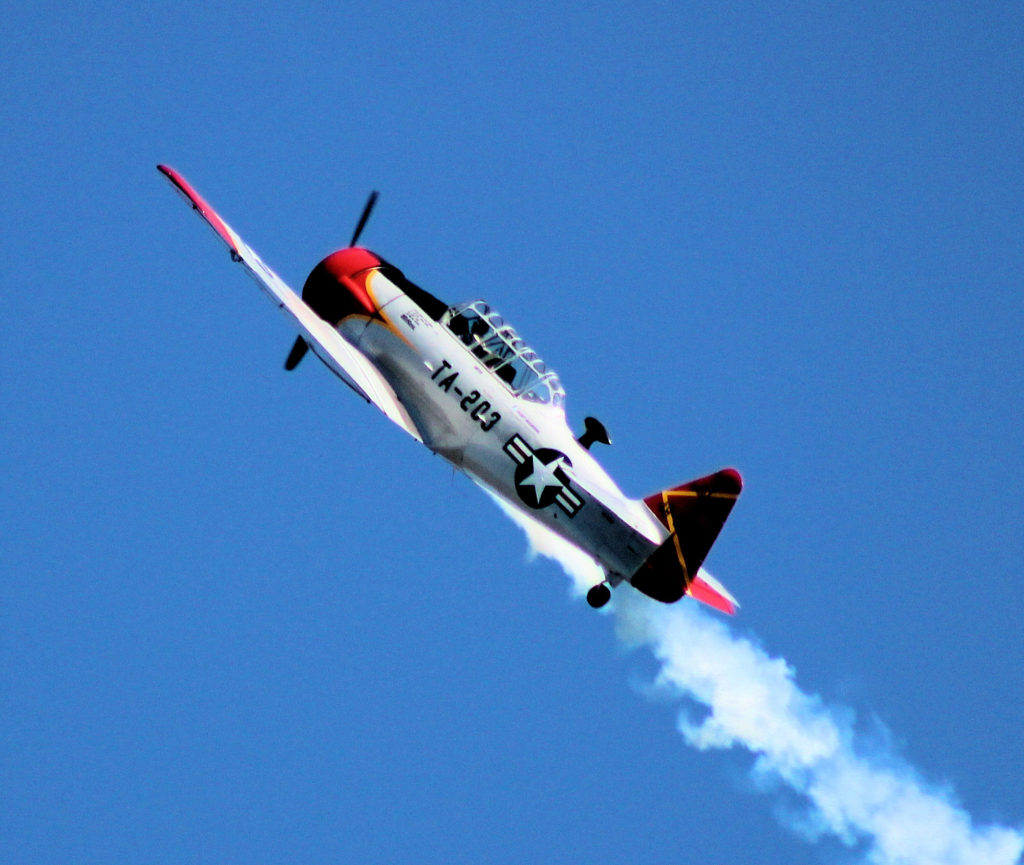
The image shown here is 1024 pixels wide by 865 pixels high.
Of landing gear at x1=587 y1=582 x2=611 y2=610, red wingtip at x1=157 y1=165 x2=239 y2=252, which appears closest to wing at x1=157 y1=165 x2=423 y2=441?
red wingtip at x1=157 y1=165 x2=239 y2=252

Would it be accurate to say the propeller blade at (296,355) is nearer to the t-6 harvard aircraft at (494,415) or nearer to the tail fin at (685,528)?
the t-6 harvard aircraft at (494,415)

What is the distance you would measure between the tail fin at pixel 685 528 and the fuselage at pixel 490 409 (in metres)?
0.14

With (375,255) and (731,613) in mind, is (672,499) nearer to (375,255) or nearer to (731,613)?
(731,613)

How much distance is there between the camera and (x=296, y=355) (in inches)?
1085

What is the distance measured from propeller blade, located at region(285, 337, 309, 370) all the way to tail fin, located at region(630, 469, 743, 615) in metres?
7.12

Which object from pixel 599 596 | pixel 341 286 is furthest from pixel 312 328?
pixel 599 596

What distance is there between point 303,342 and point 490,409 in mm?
5062

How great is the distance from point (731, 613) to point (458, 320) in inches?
209

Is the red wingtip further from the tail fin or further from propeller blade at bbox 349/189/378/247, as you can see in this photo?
the tail fin

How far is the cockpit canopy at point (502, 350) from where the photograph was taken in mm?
23656

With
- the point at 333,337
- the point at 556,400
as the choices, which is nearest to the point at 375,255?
the point at 333,337

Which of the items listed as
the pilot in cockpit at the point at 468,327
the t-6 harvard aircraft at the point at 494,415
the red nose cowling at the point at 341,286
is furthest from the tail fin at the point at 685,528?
the red nose cowling at the point at 341,286

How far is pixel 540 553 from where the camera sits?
76.1 ft

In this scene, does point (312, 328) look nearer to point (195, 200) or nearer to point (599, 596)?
point (195, 200)
